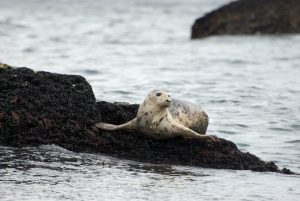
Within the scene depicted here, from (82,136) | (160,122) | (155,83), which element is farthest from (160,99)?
(155,83)

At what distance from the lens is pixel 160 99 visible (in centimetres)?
844

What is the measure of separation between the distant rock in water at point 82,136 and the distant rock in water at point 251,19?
13416 mm

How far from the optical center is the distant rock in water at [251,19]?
21.9m

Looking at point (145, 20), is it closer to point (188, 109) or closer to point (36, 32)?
point (36, 32)

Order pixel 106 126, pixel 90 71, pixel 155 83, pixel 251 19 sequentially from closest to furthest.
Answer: pixel 106 126, pixel 155 83, pixel 90 71, pixel 251 19

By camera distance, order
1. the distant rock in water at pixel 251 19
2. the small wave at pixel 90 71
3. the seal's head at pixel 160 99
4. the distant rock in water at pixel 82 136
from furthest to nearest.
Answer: the distant rock in water at pixel 251 19
the small wave at pixel 90 71
the seal's head at pixel 160 99
the distant rock in water at pixel 82 136

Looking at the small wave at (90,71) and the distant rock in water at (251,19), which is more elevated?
the distant rock in water at (251,19)

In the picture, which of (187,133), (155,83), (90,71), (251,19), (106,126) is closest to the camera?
(187,133)

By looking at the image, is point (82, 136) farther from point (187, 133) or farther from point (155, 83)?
point (155, 83)

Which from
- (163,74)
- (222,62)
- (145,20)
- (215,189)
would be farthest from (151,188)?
(145,20)

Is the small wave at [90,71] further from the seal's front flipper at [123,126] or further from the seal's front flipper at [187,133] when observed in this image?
the seal's front flipper at [187,133]

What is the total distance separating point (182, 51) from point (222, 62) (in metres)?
2.15

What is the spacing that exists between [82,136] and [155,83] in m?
7.14

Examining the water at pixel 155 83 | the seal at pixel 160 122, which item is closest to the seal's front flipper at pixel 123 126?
the seal at pixel 160 122
